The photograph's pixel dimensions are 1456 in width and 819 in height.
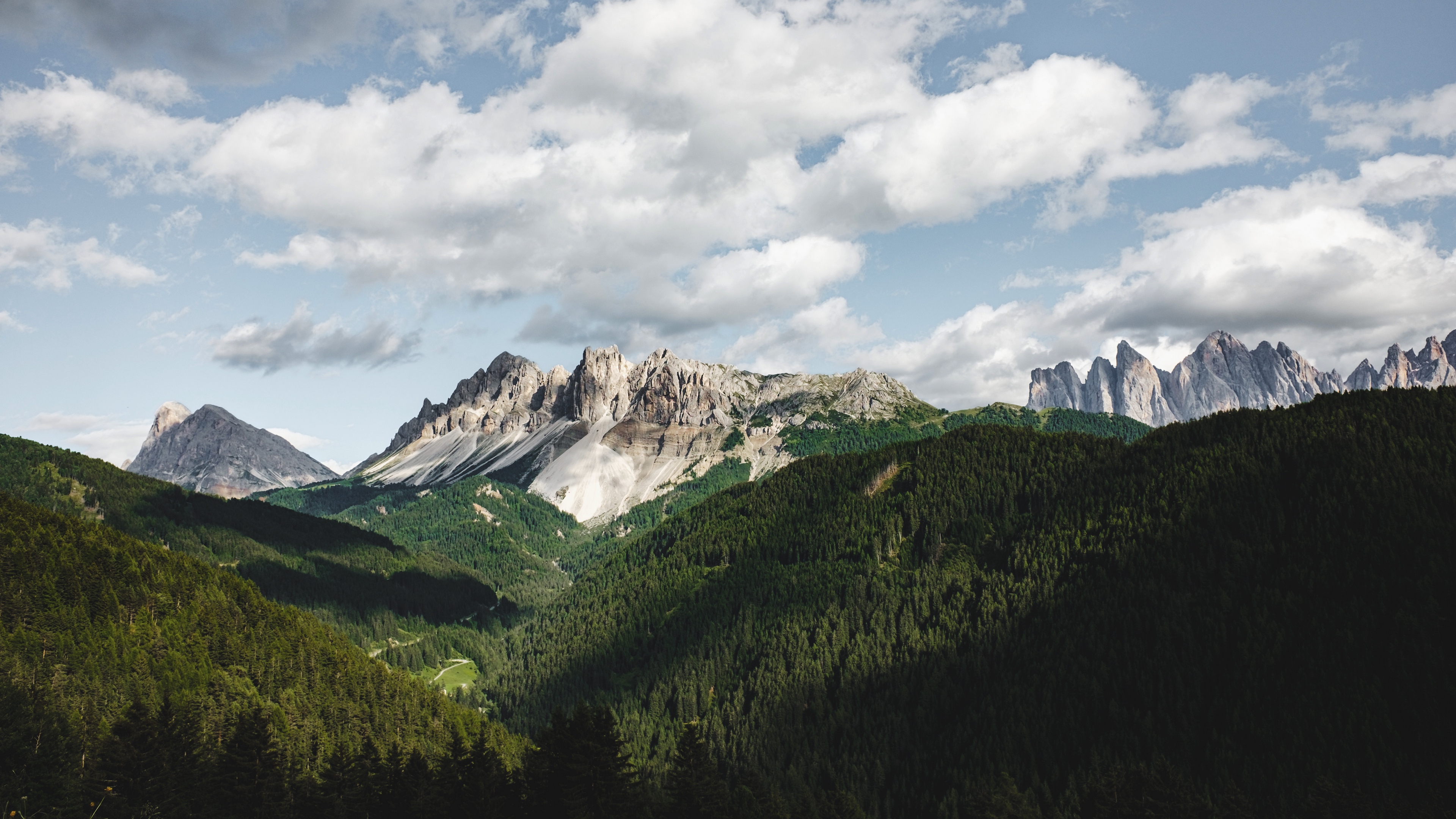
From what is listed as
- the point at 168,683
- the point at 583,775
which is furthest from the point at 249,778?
the point at 168,683

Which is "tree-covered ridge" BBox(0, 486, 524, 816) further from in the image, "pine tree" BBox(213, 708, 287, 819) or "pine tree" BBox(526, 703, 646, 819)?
"pine tree" BBox(526, 703, 646, 819)

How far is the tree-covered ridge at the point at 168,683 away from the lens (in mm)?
64688

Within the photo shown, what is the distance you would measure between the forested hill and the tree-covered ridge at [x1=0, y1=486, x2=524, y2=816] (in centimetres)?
4925

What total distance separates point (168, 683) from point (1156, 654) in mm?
146425

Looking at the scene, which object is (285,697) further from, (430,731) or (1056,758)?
(1056,758)

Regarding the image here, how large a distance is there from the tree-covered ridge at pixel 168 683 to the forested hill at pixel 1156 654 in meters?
49.2

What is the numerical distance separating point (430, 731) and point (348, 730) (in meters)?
14.2

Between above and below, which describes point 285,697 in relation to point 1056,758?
above

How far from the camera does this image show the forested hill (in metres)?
122

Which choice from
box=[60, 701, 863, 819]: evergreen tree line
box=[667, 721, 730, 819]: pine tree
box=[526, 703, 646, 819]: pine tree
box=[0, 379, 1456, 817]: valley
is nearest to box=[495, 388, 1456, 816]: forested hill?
box=[0, 379, 1456, 817]: valley

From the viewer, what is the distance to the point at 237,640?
11350 centimetres

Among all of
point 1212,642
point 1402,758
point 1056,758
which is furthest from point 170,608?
point 1402,758

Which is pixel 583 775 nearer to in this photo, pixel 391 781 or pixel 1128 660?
pixel 391 781

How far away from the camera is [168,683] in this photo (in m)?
99.0
